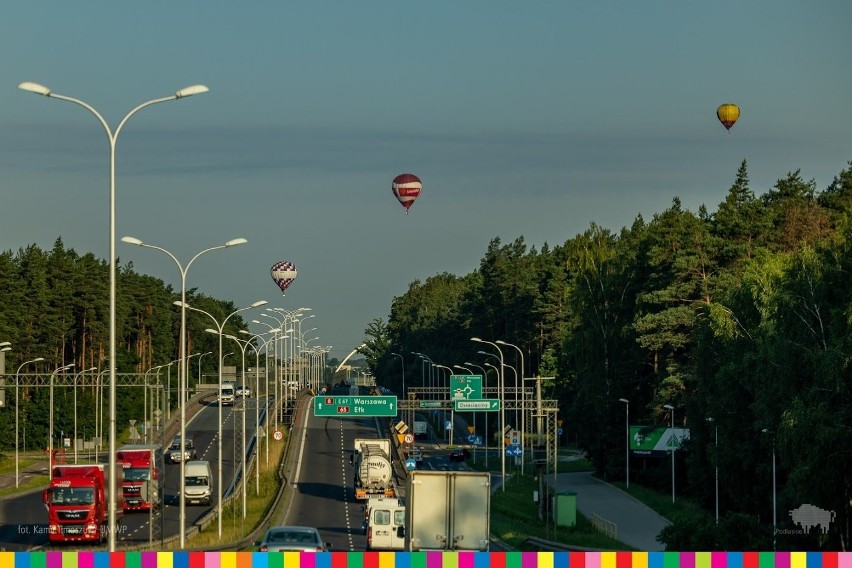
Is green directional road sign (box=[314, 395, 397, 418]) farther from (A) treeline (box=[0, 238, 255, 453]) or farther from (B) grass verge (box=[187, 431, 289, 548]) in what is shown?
(A) treeline (box=[0, 238, 255, 453])

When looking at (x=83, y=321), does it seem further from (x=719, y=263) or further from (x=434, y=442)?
(x=719, y=263)

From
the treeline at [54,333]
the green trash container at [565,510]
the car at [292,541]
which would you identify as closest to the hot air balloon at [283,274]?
the treeline at [54,333]

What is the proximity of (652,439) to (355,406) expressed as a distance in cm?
2143

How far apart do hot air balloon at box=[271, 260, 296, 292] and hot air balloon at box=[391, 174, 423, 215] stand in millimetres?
51325

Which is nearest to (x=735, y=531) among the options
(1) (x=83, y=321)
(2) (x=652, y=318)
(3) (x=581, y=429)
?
(2) (x=652, y=318)

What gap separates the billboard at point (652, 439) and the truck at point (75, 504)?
47.0m

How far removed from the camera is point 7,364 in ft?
470

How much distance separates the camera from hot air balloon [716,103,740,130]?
372 ft

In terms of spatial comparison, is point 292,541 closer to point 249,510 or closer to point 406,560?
point 406,560

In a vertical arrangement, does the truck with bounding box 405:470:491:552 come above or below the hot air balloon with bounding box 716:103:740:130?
below

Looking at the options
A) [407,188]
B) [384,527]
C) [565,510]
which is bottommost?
[565,510]

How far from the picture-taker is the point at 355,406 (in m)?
107

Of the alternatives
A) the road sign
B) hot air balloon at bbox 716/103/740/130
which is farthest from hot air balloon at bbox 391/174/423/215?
hot air balloon at bbox 716/103/740/130

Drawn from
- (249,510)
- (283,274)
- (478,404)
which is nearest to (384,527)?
(249,510)
